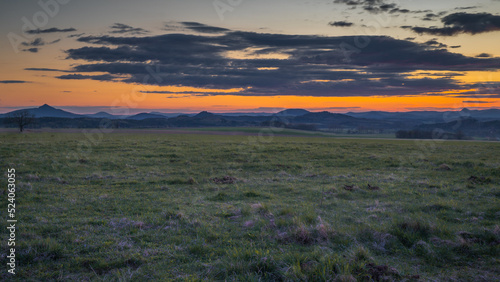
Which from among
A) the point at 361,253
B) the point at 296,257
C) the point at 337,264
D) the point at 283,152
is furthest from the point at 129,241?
the point at 283,152

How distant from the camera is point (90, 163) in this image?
2231 centimetres

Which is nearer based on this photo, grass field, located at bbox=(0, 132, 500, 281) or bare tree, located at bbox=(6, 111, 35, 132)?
grass field, located at bbox=(0, 132, 500, 281)

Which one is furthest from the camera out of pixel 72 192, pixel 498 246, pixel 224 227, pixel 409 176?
pixel 409 176

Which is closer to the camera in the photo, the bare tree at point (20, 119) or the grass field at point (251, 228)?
the grass field at point (251, 228)

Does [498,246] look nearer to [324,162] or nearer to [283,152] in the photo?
[324,162]

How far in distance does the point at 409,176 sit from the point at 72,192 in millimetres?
20022

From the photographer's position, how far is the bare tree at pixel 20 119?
86.8 metres

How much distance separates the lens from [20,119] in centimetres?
8700

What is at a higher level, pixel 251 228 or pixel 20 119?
pixel 20 119

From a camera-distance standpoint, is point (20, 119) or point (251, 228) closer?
point (251, 228)

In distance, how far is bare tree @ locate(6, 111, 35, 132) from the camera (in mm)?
86750

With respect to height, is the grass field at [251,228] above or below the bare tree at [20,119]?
below

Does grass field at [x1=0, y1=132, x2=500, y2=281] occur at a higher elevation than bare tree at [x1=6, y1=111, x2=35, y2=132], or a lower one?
lower

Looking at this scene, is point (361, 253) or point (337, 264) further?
point (361, 253)
